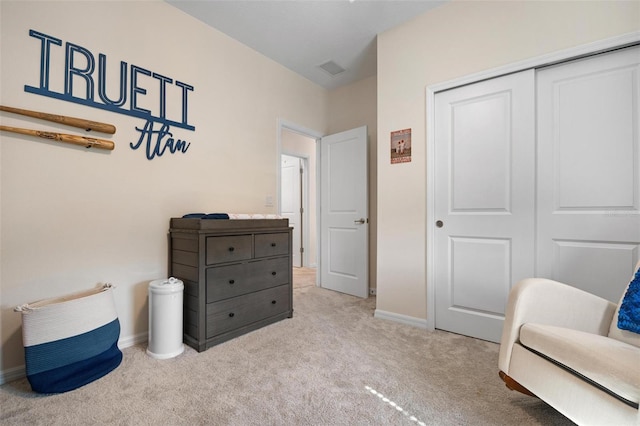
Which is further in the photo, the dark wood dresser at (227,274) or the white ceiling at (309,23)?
the white ceiling at (309,23)

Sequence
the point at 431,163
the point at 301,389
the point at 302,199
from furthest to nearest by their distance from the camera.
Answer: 1. the point at 302,199
2. the point at 431,163
3. the point at 301,389

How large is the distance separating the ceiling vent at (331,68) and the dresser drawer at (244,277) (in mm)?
2276

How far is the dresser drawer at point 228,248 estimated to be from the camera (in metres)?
2.11

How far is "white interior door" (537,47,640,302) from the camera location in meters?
1.79

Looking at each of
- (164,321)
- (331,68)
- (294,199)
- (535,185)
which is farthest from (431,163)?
(294,199)

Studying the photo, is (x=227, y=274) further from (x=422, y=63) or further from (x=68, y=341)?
(x=422, y=63)

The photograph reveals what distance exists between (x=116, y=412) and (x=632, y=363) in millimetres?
2113

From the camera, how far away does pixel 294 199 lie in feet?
18.2

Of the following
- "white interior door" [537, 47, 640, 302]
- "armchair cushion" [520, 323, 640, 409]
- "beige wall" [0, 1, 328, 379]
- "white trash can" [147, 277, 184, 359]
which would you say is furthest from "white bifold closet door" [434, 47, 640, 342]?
"white trash can" [147, 277, 184, 359]

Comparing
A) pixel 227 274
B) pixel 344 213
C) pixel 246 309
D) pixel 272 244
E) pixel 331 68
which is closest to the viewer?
pixel 227 274

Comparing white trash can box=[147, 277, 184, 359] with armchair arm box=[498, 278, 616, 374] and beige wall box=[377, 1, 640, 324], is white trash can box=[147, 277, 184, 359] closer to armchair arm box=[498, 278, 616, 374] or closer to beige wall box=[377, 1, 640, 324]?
beige wall box=[377, 1, 640, 324]

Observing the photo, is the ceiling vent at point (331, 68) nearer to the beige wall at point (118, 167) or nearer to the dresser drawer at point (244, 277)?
the beige wall at point (118, 167)

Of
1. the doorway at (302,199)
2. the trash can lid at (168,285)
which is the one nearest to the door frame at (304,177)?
the doorway at (302,199)

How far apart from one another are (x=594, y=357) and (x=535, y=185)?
1.41 metres
